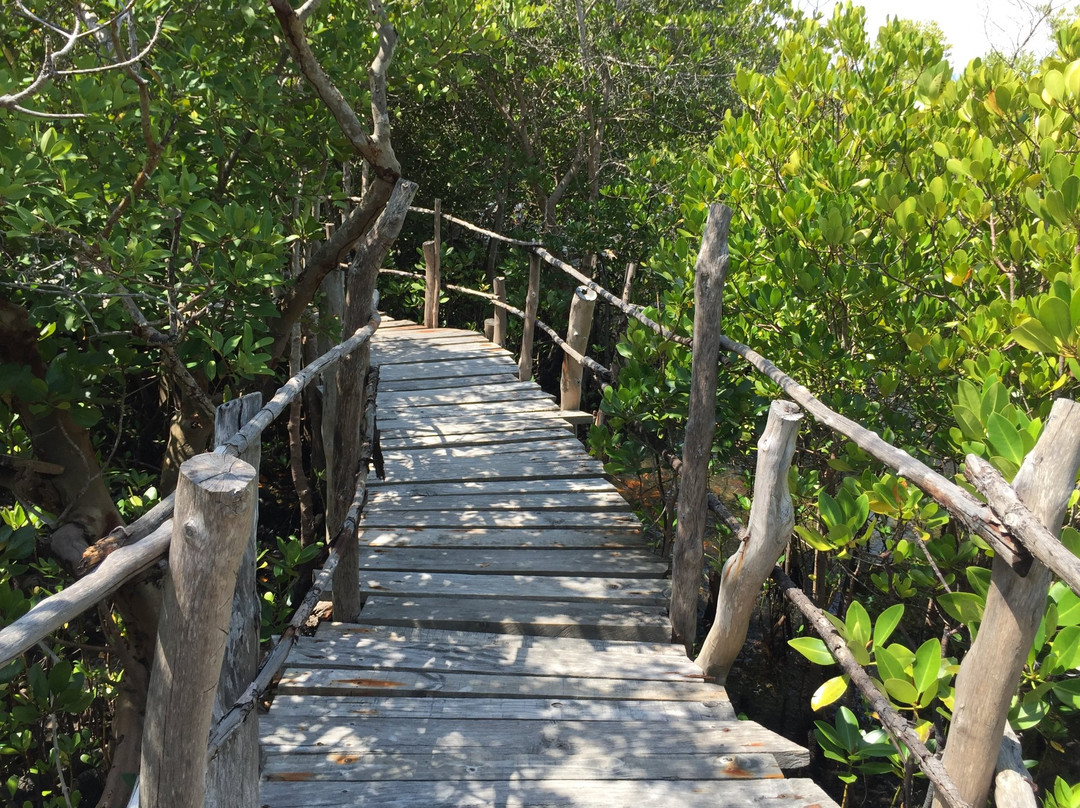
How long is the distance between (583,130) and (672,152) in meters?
1.28

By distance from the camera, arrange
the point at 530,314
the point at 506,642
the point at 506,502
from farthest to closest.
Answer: the point at 530,314 → the point at 506,502 → the point at 506,642

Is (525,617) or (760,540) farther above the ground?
(760,540)

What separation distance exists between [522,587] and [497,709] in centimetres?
92

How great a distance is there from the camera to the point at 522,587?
3.65 meters

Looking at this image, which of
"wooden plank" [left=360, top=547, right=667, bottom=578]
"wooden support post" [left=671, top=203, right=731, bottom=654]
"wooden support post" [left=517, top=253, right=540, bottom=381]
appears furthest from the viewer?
"wooden support post" [left=517, top=253, right=540, bottom=381]

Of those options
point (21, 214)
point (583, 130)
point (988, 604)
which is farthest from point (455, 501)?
point (583, 130)

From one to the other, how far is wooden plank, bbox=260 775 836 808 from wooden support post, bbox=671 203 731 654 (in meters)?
0.95

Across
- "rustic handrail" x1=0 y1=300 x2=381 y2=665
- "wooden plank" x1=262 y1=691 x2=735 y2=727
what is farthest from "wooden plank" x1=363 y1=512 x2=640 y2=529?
"rustic handrail" x1=0 y1=300 x2=381 y2=665

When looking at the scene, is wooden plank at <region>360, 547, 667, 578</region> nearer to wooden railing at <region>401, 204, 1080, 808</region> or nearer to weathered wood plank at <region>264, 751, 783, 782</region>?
wooden railing at <region>401, 204, 1080, 808</region>

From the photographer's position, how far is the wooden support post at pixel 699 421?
2973 millimetres

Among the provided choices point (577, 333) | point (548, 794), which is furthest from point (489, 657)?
point (577, 333)

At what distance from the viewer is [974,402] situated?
6.18ft

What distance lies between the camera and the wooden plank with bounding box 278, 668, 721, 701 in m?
2.82

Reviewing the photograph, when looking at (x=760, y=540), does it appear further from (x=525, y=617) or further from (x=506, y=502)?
(x=506, y=502)
